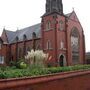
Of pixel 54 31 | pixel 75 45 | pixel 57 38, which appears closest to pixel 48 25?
pixel 54 31

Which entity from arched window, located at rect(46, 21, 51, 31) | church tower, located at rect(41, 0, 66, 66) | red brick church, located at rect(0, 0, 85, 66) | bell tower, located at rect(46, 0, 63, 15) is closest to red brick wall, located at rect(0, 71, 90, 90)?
church tower, located at rect(41, 0, 66, 66)

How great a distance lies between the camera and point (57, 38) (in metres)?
36.8

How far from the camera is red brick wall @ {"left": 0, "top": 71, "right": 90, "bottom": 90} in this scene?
10.7 metres

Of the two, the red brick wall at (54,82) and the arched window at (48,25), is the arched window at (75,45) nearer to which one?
the arched window at (48,25)

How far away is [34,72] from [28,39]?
32.9 metres

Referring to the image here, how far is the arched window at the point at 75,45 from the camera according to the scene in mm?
41678

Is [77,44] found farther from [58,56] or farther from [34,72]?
[34,72]

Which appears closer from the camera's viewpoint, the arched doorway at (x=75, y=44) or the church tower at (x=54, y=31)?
the church tower at (x=54, y=31)

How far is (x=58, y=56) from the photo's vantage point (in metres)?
36.8

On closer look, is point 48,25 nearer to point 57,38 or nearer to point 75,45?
point 57,38

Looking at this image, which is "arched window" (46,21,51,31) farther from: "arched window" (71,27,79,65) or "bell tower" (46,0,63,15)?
"arched window" (71,27,79,65)

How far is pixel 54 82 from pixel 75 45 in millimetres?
29159

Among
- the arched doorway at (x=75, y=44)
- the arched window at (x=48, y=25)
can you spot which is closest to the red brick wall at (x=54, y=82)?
the arched window at (x=48, y=25)

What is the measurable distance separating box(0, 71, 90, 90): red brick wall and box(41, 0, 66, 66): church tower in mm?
16185
